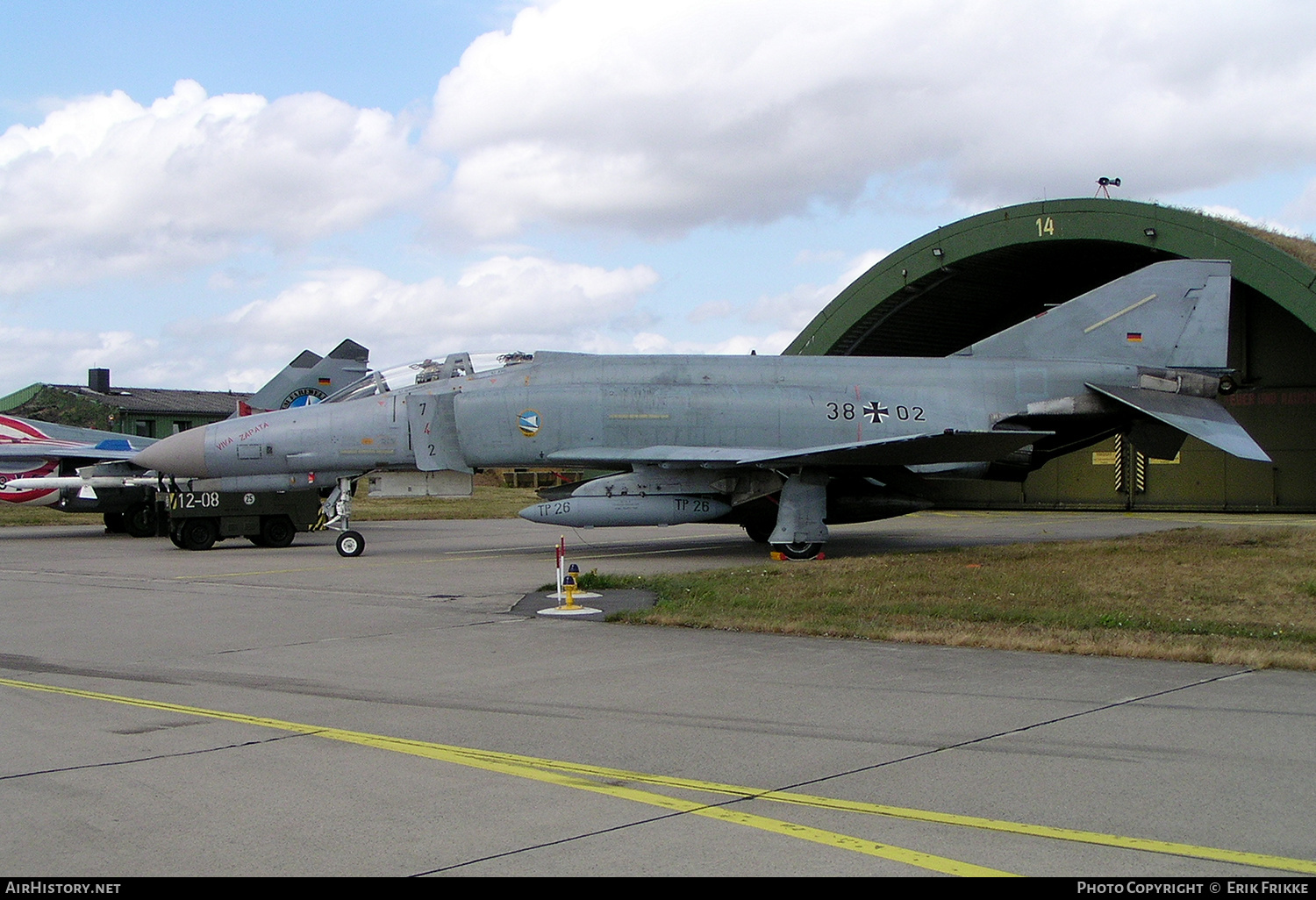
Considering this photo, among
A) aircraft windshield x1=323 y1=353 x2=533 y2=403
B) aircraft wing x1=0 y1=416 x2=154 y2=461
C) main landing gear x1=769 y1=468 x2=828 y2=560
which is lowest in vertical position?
main landing gear x1=769 y1=468 x2=828 y2=560

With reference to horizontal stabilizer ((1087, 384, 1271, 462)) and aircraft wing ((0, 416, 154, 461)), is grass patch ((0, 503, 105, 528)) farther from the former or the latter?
horizontal stabilizer ((1087, 384, 1271, 462))

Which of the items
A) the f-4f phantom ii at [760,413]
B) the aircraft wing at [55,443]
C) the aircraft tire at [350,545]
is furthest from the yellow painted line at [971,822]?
the aircraft wing at [55,443]

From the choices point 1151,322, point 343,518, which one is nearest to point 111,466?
point 343,518

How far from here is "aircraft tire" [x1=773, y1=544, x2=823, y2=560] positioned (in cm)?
1702

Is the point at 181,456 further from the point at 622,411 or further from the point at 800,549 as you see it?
the point at 800,549

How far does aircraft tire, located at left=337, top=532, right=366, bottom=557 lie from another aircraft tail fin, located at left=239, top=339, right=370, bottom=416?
6984 millimetres

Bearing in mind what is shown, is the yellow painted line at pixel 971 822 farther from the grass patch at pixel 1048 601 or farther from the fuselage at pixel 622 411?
the fuselage at pixel 622 411

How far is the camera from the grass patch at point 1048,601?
369 inches

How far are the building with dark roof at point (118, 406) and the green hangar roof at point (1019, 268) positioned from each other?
1497 inches

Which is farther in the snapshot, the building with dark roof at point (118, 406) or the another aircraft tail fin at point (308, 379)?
the building with dark roof at point (118, 406)

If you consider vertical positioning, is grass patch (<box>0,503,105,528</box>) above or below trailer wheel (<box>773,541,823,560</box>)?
below

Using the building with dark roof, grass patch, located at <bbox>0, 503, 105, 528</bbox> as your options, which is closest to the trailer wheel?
grass patch, located at <bbox>0, 503, 105, 528</bbox>

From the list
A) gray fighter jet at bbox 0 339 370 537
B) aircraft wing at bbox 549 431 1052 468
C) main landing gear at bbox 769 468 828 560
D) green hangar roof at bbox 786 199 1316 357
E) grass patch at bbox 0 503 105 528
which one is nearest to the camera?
aircraft wing at bbox 549 431 1052 468
